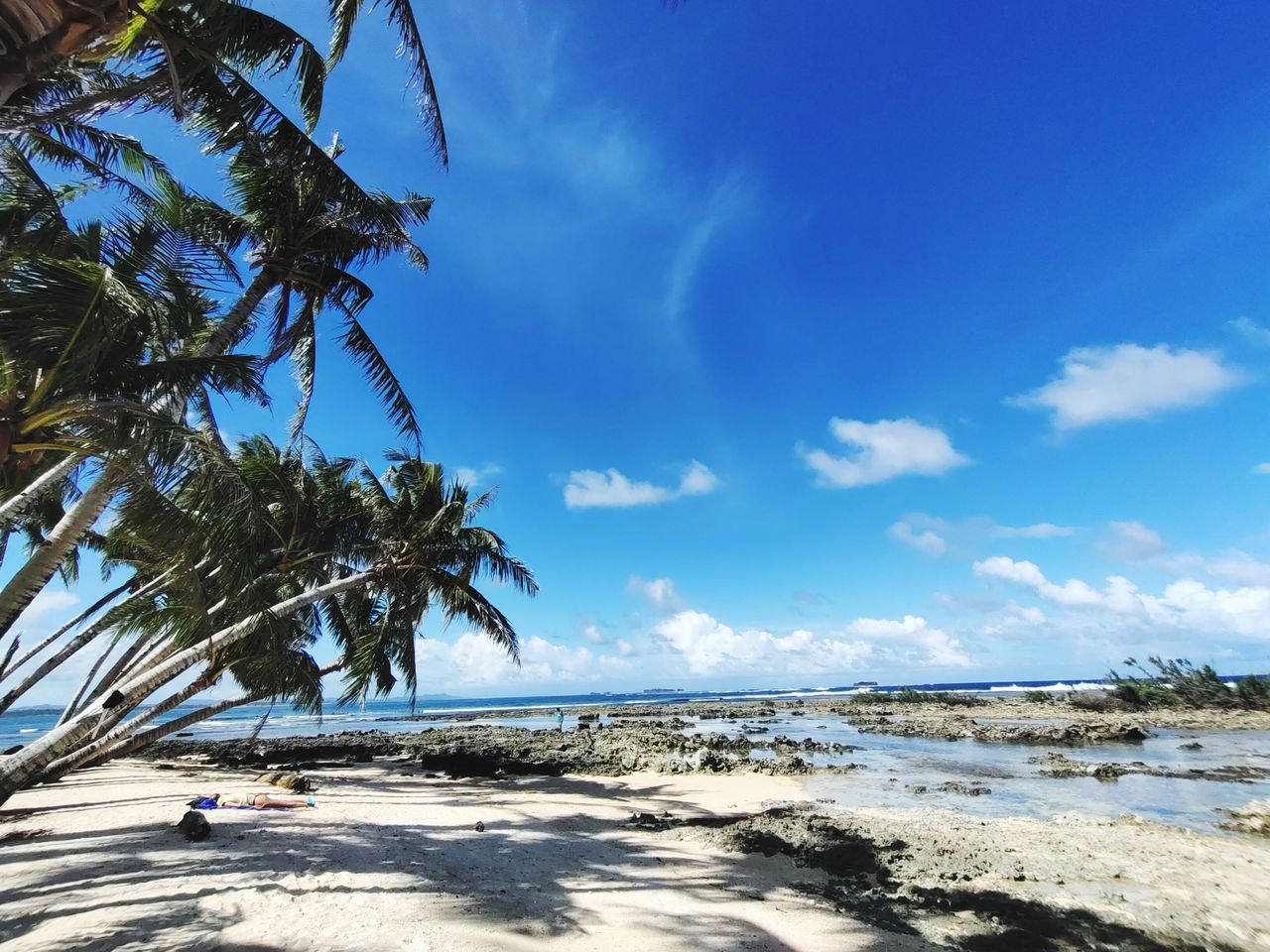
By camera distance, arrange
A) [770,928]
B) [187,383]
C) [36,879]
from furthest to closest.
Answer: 1. [187,383]
2. [36,879]
3. [770,928]

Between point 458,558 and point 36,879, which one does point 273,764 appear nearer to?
point 458,558

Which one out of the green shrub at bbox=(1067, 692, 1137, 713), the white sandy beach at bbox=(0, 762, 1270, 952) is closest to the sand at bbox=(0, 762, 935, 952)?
the white sandy beach at bbox=(0, 762, 1270, 952)

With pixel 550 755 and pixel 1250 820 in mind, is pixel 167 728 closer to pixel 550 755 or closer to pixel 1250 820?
pixel 550 755

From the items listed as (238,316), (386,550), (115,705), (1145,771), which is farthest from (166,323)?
(1145,771)

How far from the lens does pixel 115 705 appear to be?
890 cm

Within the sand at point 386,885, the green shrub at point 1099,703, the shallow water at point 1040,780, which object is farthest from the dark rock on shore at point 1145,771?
the green shrub at point 1099,703

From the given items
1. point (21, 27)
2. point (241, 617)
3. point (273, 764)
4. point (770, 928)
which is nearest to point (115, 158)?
point (21, 27)

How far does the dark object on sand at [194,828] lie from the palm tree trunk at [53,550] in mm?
3220

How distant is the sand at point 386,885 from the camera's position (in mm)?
4758

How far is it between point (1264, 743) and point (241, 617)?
2727 centimetres

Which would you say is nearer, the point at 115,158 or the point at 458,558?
the point at 115,158

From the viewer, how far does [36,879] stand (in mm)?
5770

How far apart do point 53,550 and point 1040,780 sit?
18189 millimetres

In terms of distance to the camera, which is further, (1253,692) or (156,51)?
(1253,692)
